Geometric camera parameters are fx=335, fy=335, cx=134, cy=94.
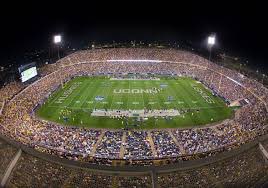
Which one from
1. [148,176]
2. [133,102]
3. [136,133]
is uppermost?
[148,176]

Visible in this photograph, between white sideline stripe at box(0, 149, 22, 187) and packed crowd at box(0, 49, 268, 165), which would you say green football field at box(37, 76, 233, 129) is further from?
white sideline stripe at box(0, 149, 22, 187)

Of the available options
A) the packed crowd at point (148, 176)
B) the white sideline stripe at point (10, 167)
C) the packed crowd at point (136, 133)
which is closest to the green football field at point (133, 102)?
the packed crowd at point (136, 133)

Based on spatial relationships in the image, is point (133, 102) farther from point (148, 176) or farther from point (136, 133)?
point (148, 176)

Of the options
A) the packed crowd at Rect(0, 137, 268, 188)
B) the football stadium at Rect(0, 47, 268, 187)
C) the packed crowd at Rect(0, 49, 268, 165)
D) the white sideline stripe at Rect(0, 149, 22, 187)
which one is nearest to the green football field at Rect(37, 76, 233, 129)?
the football stadium at Rect(0, 47, 268, 187)

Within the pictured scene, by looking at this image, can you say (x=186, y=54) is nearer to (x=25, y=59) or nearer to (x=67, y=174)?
(x=25, y=59)

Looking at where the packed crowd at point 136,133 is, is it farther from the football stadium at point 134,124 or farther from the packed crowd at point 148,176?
the packed crowd at point 148,176

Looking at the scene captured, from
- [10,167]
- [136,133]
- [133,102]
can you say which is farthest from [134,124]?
[10,167]
